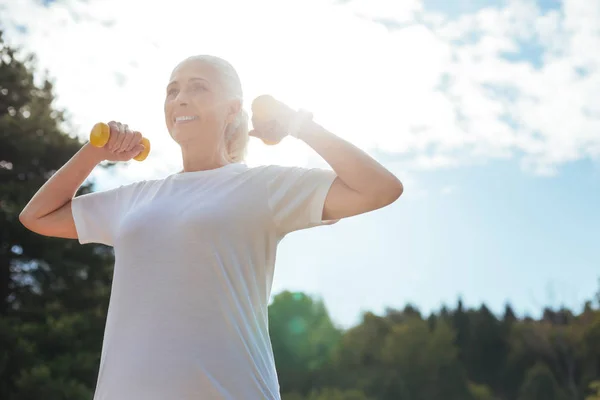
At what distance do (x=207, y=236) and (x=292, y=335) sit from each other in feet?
131

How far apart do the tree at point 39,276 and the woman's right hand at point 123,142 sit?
11456 mm

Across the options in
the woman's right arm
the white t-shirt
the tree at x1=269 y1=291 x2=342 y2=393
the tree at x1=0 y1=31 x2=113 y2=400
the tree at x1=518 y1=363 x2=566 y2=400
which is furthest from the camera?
the tree at x1=269 y1=291 x2=342 y2=393

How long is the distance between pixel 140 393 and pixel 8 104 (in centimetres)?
1607

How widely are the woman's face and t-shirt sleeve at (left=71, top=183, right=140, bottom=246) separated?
25cm

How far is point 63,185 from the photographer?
2199 millimetres

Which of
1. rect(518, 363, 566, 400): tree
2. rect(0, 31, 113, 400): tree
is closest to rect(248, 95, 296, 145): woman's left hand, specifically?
rect(0, 31, 113, 400): tree

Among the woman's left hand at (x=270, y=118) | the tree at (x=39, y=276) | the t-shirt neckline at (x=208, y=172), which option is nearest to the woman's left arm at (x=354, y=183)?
the woman's left hand at (x=270, y=118)

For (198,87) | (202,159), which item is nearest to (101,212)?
(202,159)

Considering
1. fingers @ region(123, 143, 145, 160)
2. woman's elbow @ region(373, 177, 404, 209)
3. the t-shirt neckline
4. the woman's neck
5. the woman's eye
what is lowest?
woman's elbow @ region(373, 177, 404, 209)

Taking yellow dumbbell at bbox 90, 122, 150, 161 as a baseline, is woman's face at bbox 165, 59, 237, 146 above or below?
above

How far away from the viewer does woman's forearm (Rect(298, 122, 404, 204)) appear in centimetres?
179

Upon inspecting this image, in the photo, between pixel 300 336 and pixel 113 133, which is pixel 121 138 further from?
pixel 300 336

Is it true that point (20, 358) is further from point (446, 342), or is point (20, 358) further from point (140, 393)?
point (446, 342)

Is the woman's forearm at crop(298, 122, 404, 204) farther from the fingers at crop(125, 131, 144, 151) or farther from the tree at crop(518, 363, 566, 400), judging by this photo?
the tree at crop(518, 363, 566, 400)
